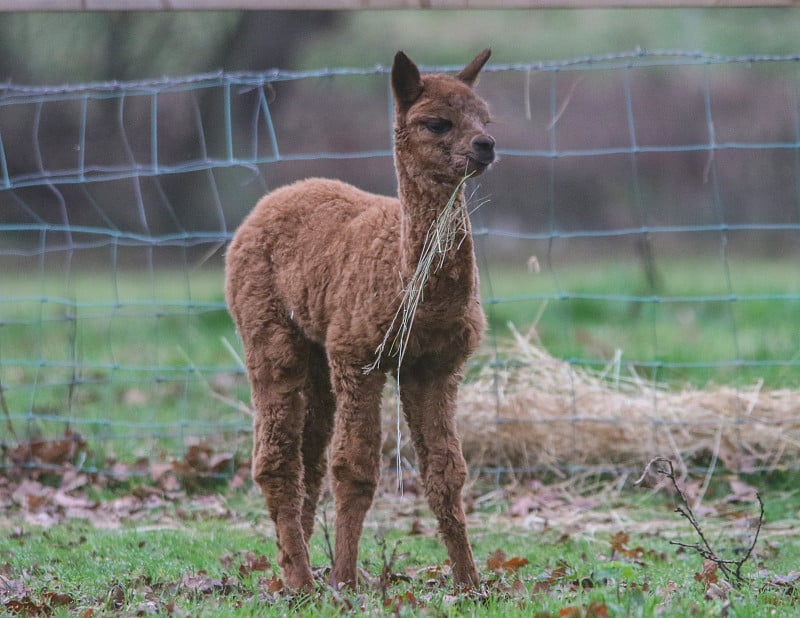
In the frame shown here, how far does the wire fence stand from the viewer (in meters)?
6.61

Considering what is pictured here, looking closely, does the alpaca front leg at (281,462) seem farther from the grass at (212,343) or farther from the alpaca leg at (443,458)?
the grass at (212,343)

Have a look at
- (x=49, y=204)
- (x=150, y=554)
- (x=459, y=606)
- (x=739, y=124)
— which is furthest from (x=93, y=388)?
(x=739, y=124)

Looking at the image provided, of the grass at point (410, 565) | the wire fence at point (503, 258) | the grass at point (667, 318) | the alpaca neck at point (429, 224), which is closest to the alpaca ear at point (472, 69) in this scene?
the alpaca neck at point (429, 224)

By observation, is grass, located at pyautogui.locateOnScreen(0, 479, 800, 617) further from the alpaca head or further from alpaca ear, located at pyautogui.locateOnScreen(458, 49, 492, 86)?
alpaca ear, located at pyautogui.locateOnScreen(458, 49, 492, 86)

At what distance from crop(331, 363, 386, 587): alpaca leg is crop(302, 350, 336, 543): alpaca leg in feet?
1.86

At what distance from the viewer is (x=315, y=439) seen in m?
4.98

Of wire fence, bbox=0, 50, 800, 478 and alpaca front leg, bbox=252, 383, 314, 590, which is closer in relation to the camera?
alpaca front leg, bbox=252, 383, 314, 590

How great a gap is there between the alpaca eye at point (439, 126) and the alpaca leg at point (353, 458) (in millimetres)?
953

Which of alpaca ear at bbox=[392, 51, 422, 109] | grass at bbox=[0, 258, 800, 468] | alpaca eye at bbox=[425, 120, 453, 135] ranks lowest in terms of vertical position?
grass at bbox=[0, 258, 800, 468]

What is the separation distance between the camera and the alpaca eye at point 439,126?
13.6ft

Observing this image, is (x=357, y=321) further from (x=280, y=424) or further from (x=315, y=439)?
(x=315, y=439)

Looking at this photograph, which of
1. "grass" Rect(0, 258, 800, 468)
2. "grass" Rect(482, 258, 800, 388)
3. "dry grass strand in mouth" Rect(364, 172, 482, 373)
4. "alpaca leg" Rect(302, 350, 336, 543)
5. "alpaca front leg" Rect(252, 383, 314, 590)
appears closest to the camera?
"dry grass strand in mouth" Rect(364, 172, 482, 373)

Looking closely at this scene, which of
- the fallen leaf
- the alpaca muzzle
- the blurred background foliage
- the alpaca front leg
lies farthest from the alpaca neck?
the blurred background foliage

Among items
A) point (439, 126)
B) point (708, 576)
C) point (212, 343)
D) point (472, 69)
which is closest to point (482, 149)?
point (439, 126)
